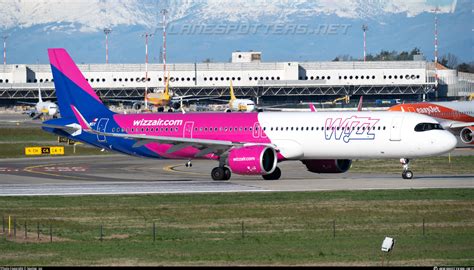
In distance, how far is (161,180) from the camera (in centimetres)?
6331

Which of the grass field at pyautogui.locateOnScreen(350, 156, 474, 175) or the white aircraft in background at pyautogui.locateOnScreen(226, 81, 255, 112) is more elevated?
the white aircraft in background at pyautogui.locateOnScreen(226, 81, 255, 112)

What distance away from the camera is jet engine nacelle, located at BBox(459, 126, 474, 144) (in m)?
87.9

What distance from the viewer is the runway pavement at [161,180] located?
55.0m

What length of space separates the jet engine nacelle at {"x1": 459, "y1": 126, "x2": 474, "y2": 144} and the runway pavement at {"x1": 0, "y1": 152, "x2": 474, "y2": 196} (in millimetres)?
17864

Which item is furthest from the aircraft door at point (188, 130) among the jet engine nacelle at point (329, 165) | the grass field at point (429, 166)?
the grass field at point (429, 166)

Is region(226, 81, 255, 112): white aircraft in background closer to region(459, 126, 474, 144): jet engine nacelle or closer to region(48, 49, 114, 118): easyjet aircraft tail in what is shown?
region(459, 126, 474, 144): jet engine nacelle

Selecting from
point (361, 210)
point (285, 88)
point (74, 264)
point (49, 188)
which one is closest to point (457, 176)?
point (361, 210)

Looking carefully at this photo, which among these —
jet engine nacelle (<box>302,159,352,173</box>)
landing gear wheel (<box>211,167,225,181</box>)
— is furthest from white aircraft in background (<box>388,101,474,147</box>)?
landing gear wheel (<box>211,167,225,181</box>)

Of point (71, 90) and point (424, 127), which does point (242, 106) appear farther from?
point (424, 127)

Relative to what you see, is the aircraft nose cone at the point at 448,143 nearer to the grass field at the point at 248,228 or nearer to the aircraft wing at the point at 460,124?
the grass field at the point at 248,228

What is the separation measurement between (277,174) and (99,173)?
1429 centimetres

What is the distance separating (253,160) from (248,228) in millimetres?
17603

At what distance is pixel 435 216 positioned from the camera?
4297 centimetres

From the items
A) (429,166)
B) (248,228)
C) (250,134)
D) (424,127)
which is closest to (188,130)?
(250,134)
